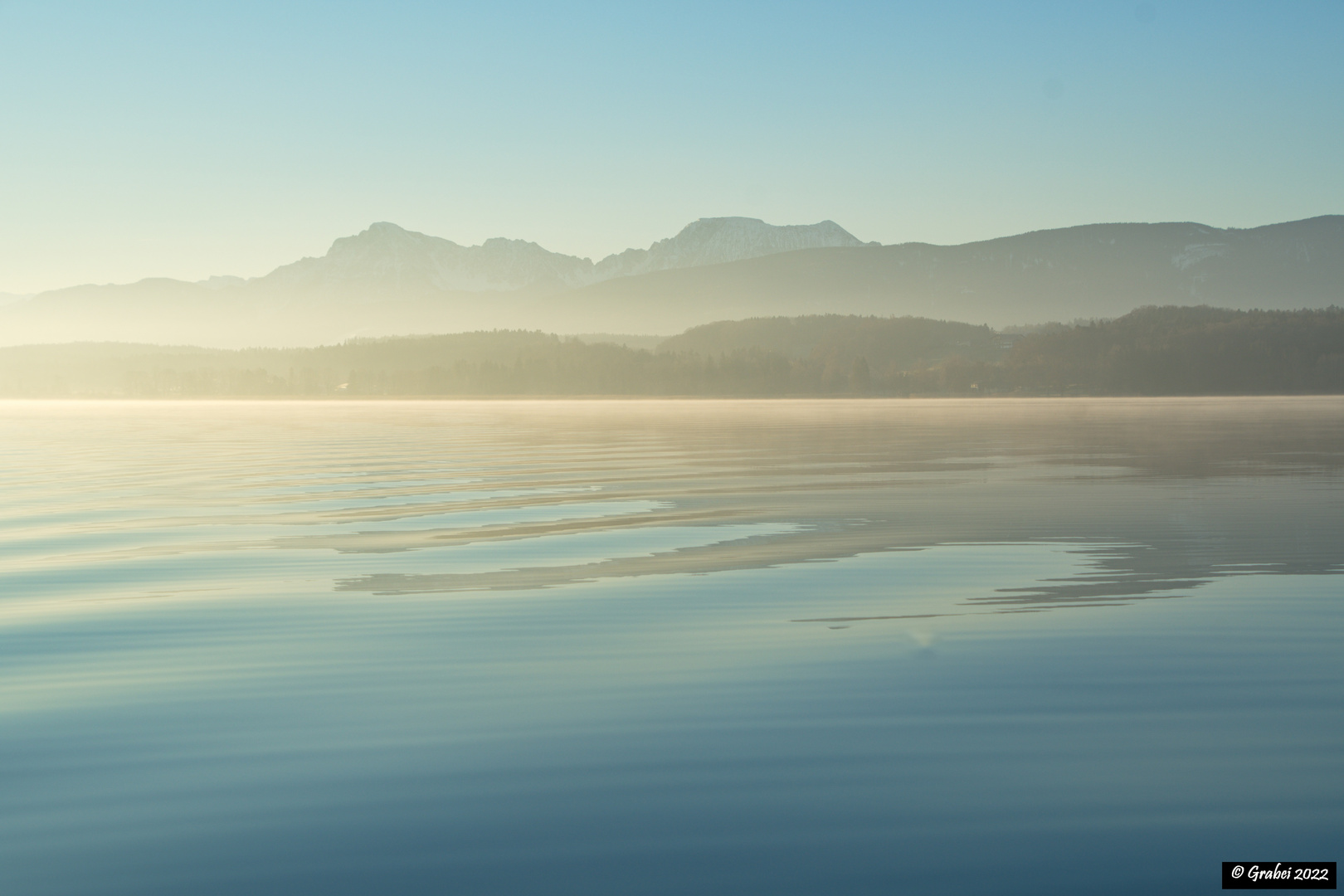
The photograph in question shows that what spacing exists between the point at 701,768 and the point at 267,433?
272 ft

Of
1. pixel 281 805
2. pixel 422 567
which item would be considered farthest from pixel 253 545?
pixel 281 805

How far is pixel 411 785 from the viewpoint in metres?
8.34

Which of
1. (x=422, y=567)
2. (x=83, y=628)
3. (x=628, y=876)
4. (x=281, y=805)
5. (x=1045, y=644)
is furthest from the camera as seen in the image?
(x=422, y=567)

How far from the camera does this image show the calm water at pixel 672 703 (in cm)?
723

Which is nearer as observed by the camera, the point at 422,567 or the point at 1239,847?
the point at 1239,847

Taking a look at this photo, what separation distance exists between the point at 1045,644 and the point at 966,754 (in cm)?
413

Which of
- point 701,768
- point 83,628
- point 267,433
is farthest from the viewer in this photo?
point 267,433

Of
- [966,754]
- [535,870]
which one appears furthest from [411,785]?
[966,754]

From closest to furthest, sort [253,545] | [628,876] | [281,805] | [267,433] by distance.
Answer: [628,876]
[281,805]
[253,545]
[267,433]

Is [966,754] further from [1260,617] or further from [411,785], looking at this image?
[1260,617]

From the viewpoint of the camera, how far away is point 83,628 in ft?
45.8

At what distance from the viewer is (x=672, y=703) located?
10.5 meters

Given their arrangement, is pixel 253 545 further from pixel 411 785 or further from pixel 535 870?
pixel 535 870

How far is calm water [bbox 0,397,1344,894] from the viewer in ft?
23.7
